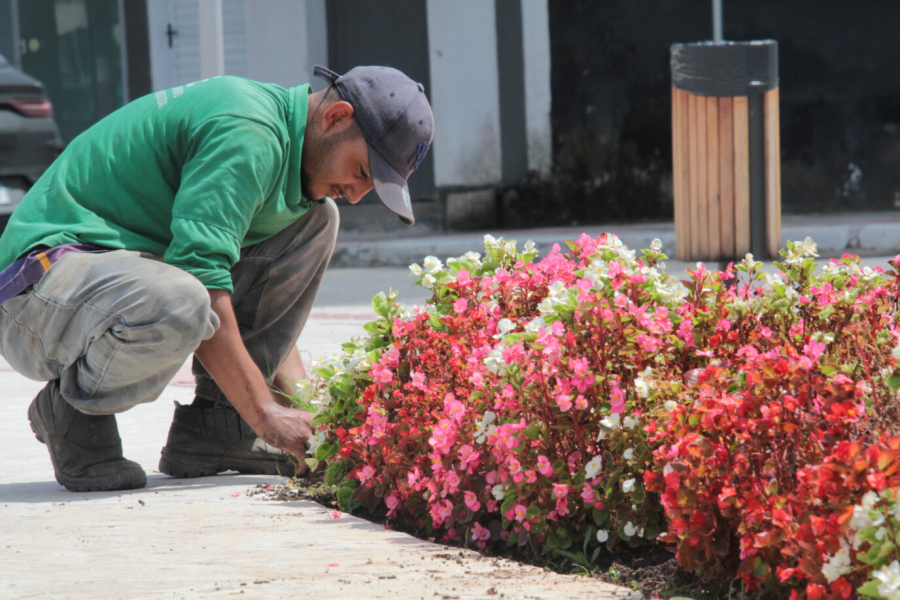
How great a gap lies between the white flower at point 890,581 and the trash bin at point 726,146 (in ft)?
16.8

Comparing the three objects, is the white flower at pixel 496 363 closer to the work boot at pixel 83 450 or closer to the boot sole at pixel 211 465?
the boot sole at pixel 211 465

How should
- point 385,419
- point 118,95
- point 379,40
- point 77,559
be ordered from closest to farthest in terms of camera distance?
point 77,559 < point 385,419 < point 379,40 < point 118,95

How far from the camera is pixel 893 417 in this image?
6.87 ft

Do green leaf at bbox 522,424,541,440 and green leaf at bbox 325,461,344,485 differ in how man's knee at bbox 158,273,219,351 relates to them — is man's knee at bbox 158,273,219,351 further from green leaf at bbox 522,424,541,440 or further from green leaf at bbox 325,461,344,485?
green leaf at bbox 522,424,541,440

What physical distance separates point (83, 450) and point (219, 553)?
87 centimetres

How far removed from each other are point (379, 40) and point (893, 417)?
32.4ft

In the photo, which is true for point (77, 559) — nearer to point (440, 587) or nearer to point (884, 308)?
point (440, 587)

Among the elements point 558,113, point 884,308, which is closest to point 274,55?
point 558,113

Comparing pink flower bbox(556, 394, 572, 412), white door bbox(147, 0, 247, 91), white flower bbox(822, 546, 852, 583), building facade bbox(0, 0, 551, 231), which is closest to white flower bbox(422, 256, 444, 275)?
pink flower bbox(556, 394, 572, 412)

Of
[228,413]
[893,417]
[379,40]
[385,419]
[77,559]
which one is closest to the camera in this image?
[893,417]

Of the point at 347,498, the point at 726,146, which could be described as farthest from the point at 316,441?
the point at 726,146

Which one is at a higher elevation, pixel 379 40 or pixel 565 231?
pixel 379 40

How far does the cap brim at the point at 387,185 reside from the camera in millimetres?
2959

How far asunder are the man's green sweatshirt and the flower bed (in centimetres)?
46
